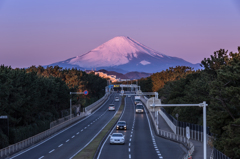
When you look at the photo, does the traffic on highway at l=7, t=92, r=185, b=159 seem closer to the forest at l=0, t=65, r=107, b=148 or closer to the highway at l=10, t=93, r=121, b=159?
the highway at l=10, t=93, r=121, b=159

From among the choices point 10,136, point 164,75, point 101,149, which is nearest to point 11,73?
point 10,136

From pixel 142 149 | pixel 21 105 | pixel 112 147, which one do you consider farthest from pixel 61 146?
pixel 21 105

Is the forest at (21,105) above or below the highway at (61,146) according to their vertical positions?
above

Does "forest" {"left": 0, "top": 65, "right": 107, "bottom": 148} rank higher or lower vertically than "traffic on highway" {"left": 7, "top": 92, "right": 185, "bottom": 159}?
higher

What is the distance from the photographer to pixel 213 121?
102ft

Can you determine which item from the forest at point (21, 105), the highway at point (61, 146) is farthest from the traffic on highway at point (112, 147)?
the forest at point (21, 105)

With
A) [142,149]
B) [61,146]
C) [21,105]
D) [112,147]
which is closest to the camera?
[142,149]

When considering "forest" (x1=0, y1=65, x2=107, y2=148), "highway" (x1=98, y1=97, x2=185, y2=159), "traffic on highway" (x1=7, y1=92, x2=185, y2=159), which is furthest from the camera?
"forest" (x1=0, y1=65, x2=107, y2=148)

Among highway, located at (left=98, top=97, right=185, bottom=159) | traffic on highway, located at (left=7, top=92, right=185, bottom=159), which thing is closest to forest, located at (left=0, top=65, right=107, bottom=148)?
traffic on highway, located at (left=7, top=92, right=185, bottom=159)

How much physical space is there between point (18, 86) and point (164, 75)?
11389 centimetres

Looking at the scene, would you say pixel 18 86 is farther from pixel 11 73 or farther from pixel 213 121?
pixel 213 121

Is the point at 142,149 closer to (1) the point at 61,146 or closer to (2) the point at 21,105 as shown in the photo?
(1) the point at 61,146

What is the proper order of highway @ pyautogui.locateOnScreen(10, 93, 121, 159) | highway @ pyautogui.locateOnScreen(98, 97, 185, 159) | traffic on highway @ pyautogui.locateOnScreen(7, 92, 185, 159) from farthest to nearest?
highway @ pyautogui.locateOnScreen(10, 93, 121, 159)
traffic on highway @ pyautogui.locateOnScreen(7, 92, 185, 159)
highway @ pyautogui.locateOnScreen(98, 97, 185, 159)

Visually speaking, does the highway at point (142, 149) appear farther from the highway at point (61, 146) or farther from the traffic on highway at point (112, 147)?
the highway at point (61, 146)
